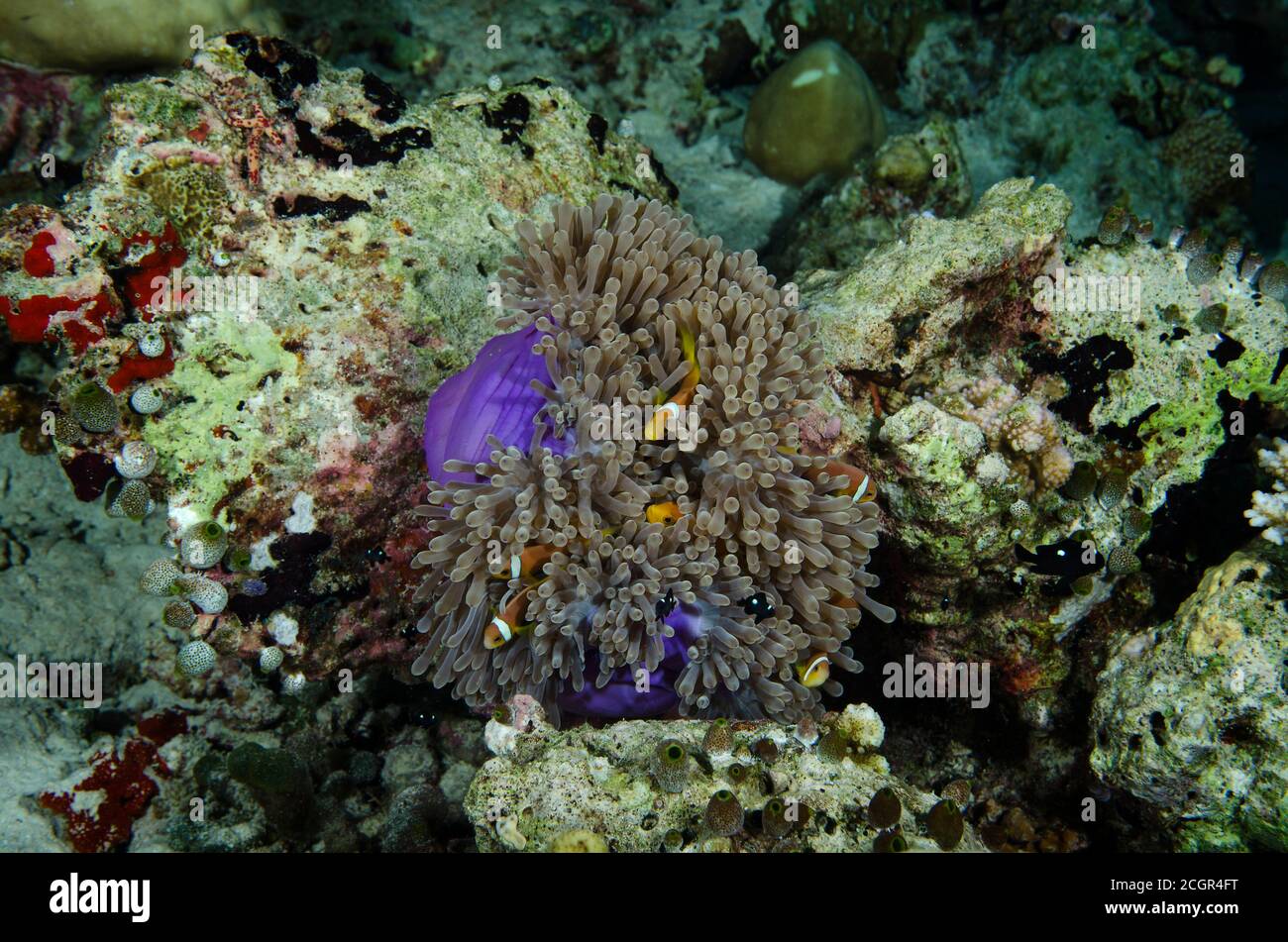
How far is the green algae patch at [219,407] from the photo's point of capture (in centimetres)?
326

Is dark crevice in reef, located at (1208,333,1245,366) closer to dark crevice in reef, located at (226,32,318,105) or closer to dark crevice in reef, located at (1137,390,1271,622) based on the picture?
dark crevice in reef, located at (1137,390,1271,622)

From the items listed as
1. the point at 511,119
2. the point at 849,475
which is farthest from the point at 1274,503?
the point at 511,119

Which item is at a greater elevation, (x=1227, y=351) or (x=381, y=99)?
(x=381, y=99)

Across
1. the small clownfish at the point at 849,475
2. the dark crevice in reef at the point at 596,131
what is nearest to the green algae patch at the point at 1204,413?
the small clownfish at the point at 849,475

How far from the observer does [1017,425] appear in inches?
134

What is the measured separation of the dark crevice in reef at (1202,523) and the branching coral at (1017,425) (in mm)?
747

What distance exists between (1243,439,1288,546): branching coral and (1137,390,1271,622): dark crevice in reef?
11.3 inches

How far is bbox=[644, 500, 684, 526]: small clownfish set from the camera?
3014mm

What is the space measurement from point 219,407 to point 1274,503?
14.8ft

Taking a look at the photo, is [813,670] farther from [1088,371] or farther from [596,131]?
[596,131]

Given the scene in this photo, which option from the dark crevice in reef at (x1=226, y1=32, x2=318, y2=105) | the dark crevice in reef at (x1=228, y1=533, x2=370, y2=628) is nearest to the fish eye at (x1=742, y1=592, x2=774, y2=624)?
the dark crevice in reef at (x1=228, y1=533, x2=370, y2=628)

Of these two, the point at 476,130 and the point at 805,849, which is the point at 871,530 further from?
the point at 476,130

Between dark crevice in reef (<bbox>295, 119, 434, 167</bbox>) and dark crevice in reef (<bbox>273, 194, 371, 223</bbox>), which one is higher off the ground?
dark crevice in reef (<bbox>295, 119, 434, 167</bbox>)

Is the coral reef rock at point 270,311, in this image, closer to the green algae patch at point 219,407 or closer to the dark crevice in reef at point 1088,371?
the green algae patch at point 219,407
